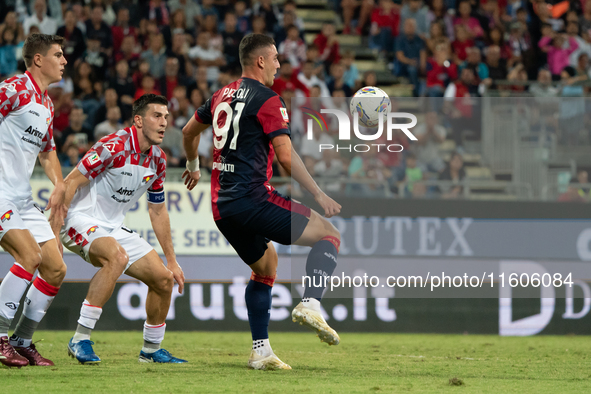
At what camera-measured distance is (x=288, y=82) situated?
42.9 ft

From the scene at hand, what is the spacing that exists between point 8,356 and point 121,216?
164cm

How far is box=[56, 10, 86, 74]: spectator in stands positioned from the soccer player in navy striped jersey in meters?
7.97

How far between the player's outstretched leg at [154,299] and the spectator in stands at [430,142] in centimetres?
502

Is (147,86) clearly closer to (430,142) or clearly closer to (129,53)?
(129,53)

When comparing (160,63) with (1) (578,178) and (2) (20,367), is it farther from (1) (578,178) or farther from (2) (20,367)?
(2) (20,367)

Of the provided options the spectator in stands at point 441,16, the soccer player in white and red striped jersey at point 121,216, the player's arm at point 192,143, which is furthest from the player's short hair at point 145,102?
the spectator in stands at point 441,16

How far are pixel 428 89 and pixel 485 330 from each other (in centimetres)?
482

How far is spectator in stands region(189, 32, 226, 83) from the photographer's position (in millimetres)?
13805

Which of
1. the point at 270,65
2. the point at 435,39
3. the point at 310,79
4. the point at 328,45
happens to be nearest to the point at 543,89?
the point at 435,39

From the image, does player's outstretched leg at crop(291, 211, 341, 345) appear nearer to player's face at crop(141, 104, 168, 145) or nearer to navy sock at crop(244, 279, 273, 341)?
navy sock at crop(244, 279, 273, 341)

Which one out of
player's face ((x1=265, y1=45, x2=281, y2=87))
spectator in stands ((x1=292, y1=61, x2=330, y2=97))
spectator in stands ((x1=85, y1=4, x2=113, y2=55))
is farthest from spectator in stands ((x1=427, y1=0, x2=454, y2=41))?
player's face ((x1=265, y1=45, x2=281, y2=87))

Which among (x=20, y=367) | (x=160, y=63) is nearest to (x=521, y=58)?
(x=160, y=63)

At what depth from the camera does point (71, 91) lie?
13008 millimetres

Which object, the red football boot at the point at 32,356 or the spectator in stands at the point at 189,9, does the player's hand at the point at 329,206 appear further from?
the spectator in stands at the point at 189,9
